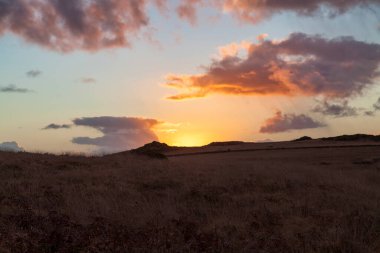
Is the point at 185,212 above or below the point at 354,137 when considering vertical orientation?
below

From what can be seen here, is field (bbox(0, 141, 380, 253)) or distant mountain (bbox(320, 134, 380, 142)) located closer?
field (bbox(0, 141, 380, 253))

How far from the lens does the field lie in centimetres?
901

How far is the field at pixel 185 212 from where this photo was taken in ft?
29.6

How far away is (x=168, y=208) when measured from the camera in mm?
13352

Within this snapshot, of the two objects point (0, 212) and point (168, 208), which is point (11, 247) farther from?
point (168, 208)

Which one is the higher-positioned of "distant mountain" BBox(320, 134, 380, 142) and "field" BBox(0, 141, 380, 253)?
"distant mountain" BBox(320, 134, 380, 142)

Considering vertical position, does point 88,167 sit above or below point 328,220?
above

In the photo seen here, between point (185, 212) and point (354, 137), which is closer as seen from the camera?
point (185, 212)

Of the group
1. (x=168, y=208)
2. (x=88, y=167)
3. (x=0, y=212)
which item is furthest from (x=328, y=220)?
(x=88, y=167)

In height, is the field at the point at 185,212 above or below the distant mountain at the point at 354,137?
below

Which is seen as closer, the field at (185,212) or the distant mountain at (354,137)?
the field at (185,212)

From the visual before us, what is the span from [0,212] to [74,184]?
684 cm

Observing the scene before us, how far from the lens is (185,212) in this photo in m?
13.1

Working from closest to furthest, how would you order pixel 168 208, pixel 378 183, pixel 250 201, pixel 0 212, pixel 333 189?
pixel 0 212 < pixel 168 208 < pixel 250 201 < pixel 333 189 < pixel 378 183
